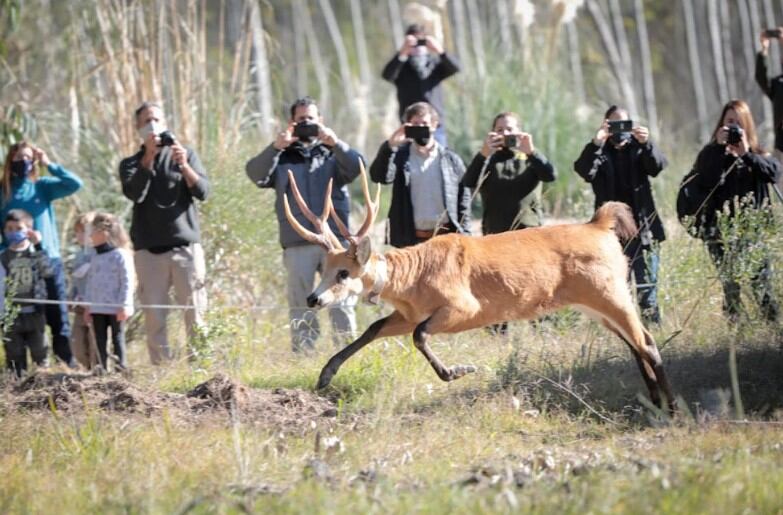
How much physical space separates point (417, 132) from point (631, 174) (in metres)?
1.65

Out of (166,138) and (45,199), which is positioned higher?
(166,138)

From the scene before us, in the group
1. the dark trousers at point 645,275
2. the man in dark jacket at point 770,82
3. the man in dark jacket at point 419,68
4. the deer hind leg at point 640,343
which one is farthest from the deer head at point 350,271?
the man in dark jacket at point 770,82

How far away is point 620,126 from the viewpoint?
30.7 ft

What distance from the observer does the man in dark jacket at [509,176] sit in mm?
9234

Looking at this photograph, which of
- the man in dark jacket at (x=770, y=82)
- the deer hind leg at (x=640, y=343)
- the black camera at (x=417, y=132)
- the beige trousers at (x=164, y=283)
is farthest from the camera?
the man in dark jacket at (x=770, y=82)

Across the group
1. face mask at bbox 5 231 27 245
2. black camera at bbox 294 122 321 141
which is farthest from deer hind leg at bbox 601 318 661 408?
face mask at bbox 5 231 27 245

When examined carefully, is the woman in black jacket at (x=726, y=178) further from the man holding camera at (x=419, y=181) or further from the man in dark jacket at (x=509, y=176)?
the man holding camera at (x=419, y=181)

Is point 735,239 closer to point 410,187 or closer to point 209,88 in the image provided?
point 410,187

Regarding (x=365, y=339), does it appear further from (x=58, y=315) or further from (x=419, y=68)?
(x=419, y=68)

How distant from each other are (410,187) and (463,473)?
3298 mm

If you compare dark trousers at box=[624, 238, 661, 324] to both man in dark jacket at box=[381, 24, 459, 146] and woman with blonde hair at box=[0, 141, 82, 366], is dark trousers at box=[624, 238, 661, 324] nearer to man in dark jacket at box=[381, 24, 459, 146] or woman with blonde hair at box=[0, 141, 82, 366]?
man in dark jacket at box=[381, 24, 459, 146]

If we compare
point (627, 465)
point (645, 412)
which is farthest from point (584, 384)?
point (627, 465)

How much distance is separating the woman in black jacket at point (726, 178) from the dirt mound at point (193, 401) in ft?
10.4

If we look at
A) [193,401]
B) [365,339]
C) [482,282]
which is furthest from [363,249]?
[193,401]
